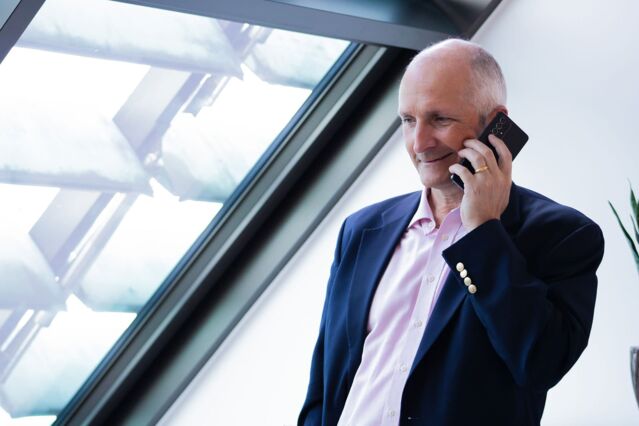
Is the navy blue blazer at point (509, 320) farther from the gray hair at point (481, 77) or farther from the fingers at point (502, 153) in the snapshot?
the gray hair at point (481, 77)

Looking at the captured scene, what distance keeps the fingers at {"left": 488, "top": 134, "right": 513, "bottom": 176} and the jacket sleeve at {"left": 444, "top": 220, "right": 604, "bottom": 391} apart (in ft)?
0.48

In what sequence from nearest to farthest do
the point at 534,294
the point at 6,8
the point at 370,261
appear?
the point at 534,294 → the point at 370,261 → the point at 6,8

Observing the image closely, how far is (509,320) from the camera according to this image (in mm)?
1926

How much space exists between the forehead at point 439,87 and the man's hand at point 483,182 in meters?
0.09

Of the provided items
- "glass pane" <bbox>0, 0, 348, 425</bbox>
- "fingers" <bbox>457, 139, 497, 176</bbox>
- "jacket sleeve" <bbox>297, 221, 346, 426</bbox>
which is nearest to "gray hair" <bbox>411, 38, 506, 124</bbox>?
"fingers" <bbox>457, 139, 497, 176</bbox>

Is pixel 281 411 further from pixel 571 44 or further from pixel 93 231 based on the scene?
pixel 571 44

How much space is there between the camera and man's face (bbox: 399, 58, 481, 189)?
6.97 ft

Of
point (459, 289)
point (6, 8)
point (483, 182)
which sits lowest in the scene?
point (459, 289)

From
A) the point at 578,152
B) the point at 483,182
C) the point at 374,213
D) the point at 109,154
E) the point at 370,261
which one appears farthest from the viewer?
the point at 109,154

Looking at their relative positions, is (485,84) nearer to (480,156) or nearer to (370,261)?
(480,156)

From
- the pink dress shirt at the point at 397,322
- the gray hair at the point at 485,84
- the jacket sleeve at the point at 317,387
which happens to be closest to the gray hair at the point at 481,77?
the gray hair at the point at 485,84

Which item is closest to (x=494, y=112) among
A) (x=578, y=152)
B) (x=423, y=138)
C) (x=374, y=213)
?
(x=423, y=138)

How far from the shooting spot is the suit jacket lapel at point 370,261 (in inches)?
85.7

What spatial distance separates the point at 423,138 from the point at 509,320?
395 mm
